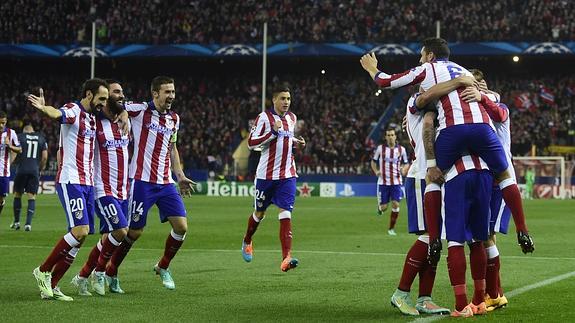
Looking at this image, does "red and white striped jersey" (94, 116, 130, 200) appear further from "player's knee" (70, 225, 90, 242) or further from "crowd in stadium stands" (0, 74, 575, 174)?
"crowd in stadium stands" (0, 74, 575, 174)

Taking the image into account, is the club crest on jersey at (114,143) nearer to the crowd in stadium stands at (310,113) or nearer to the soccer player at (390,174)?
the soccer player at (390,174)

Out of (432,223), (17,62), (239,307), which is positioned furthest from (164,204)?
(17,62)

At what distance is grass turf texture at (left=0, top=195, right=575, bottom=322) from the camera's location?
30.2 feet

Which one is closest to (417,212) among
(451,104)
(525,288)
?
(451,104)

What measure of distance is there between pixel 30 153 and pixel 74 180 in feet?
42.7

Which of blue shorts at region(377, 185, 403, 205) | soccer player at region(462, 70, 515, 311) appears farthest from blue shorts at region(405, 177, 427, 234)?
blue shorts at region(377, 185, 403, 205)

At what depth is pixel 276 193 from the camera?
47.4 feet

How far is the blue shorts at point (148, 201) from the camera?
11352mm

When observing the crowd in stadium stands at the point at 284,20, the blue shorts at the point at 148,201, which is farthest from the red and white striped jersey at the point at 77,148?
the crowd in stadium stands at the point at 284,20

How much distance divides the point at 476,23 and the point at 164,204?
4350 cm

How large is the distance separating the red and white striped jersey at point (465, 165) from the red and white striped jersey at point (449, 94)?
334 mm

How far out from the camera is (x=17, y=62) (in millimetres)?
59594

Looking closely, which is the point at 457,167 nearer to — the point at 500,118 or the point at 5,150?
the point at 500,118

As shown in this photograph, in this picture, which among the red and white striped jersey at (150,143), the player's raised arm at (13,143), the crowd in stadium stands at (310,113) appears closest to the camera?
the red and white striped jersey at (150,143)
